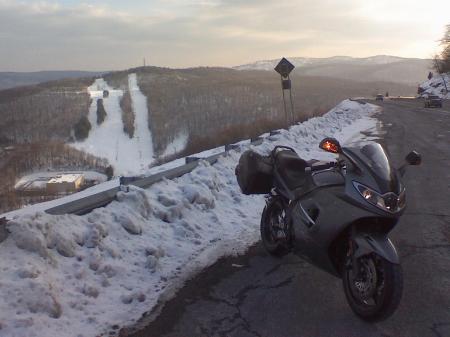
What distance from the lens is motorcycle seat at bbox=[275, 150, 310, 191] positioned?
5346 mm

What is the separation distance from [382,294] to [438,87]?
7232cm

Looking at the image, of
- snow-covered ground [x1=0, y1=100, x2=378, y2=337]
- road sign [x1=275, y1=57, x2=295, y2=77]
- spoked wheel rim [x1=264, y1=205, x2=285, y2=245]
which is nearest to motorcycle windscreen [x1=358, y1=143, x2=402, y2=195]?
spoked wheel rim [x1=264, y1=205, x2=285, y2=245]

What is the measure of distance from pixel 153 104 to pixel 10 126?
54.5 m

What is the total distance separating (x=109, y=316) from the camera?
14.1 feet

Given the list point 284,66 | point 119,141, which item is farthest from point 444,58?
point 119,141

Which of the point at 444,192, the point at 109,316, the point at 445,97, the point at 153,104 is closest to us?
the point at 109,316

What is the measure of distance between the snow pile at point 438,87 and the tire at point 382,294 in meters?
65.9

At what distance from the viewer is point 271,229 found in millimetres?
6016

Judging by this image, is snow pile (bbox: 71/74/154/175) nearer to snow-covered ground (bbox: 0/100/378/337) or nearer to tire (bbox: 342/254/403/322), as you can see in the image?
snow-covered ground (bbox: 0/100/378/337)

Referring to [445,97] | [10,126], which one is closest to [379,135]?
[445,97]

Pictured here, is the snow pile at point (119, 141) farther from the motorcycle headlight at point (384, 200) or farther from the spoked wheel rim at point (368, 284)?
the motorcycle headlight at point (384, 200)

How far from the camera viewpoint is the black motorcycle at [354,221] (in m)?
3.99

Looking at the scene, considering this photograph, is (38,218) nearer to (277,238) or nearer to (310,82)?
(277,238)

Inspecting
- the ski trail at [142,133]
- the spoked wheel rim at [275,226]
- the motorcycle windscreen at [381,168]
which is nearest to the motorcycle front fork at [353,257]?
the motorcycle windscreen at [381,168]
